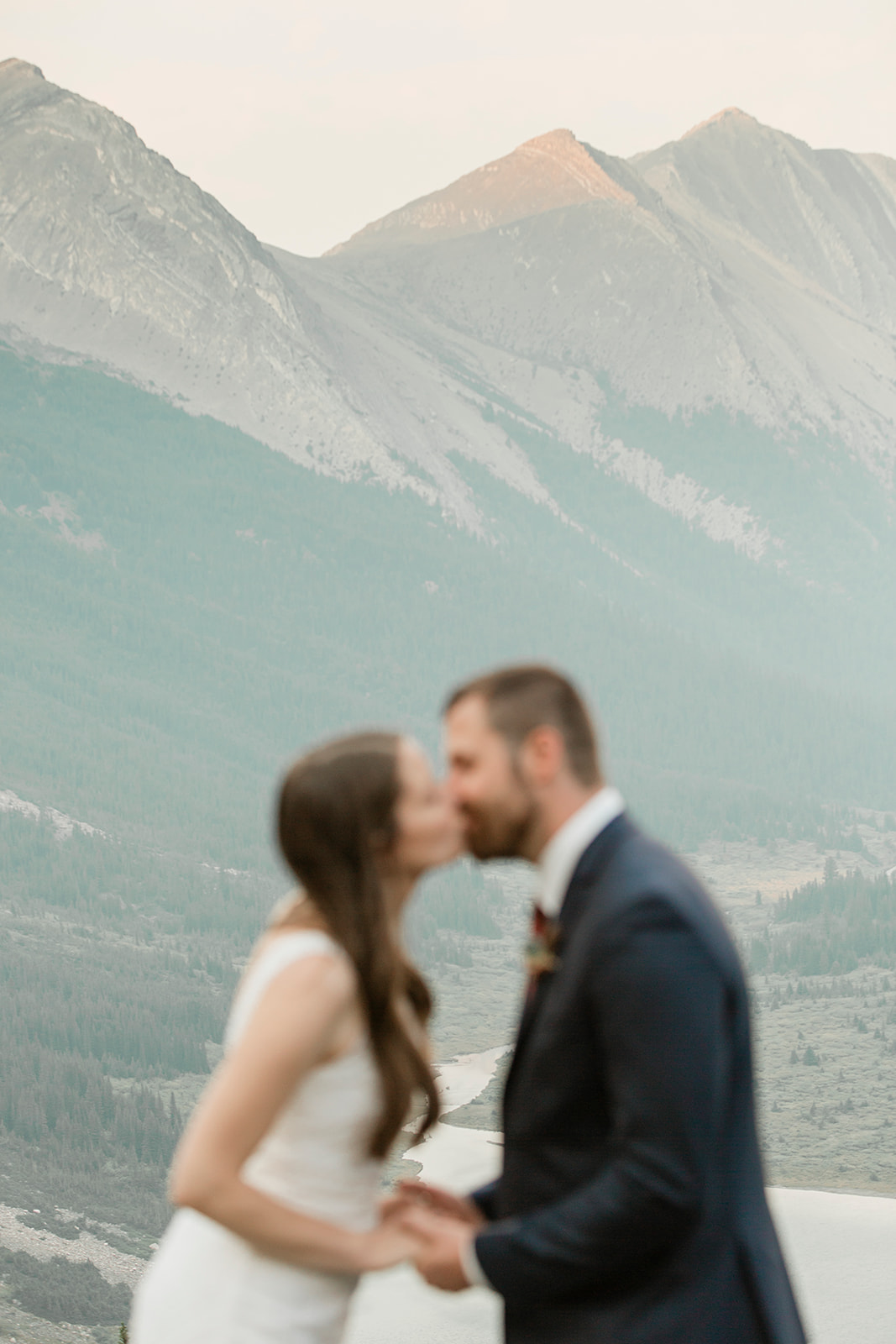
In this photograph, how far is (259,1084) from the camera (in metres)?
3.36

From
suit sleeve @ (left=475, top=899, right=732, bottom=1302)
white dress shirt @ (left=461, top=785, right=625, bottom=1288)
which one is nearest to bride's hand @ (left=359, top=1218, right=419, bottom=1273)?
white dress shirt @ (left=461, top=785, right=625, bottom=1288)

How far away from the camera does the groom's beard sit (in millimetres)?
3537

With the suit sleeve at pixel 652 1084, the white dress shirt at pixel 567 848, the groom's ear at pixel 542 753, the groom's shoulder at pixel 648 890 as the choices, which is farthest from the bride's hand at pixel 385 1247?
the groom's ear at pixel 542 753

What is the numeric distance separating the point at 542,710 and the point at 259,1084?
100 centimetres

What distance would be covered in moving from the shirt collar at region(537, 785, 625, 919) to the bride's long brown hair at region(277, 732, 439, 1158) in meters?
0.36

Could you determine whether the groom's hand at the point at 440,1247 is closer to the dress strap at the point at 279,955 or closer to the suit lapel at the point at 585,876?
the suit lapel at the point at 585,876

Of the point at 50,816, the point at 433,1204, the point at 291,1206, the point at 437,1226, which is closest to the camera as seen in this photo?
the point at 291,1206

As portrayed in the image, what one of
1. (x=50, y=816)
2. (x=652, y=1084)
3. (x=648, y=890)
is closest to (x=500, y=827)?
(x=648, y=890)

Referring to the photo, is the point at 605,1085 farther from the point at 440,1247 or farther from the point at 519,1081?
the point at 440,1247

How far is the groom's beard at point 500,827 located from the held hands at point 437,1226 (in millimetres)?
860

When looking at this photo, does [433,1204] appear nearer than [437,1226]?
No

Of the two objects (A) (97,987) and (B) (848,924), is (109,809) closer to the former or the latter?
(A) (97,987)

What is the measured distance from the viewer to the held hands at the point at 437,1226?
362 cm

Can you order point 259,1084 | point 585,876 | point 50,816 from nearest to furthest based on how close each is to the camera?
point 259,1084 → point 585,876 → point 50,816
